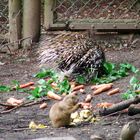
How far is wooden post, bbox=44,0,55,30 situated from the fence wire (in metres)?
0.06

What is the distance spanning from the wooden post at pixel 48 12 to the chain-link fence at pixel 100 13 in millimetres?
46

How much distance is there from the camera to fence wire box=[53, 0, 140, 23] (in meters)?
6.37

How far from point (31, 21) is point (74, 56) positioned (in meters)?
1.50

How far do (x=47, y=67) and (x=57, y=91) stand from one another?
2.11 ft

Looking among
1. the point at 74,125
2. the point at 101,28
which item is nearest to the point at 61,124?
the point at 74,125

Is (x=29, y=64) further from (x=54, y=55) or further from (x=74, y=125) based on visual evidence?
(x=74, y=125)

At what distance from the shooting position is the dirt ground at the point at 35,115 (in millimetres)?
3266

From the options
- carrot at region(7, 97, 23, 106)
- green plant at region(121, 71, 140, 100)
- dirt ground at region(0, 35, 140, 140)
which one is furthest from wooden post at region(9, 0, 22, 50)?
green plant at region(121, 71, 140, 100)

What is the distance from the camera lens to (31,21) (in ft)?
20.8

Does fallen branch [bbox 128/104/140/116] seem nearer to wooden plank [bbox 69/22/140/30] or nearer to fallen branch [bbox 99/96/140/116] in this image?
fallen branch [bbox 99/96/140/116]

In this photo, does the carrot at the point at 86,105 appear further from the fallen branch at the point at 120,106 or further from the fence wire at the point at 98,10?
the fence wire at the point at 98,10

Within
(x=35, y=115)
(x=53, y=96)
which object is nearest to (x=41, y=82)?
(x=53, y=96)

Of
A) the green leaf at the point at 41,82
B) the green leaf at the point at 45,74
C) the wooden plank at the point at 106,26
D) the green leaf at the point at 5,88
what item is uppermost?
the wooden plank at the point at 106,26

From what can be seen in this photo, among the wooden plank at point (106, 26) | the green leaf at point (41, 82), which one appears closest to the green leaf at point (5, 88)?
the green leaf at point (41, 82)
